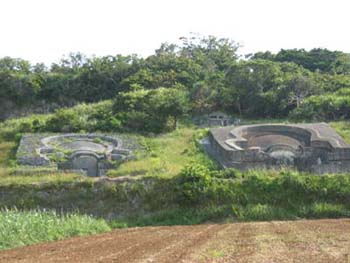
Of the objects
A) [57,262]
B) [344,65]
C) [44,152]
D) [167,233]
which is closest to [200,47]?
[344,65]

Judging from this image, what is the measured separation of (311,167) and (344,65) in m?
28.4

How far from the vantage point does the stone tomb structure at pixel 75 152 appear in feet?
86.6

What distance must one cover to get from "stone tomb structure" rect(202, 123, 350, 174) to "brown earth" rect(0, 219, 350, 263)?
9.88m

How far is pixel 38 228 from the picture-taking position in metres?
14.9

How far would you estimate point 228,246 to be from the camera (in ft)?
39.3

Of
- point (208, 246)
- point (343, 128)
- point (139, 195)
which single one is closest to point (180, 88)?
point (343, 128)

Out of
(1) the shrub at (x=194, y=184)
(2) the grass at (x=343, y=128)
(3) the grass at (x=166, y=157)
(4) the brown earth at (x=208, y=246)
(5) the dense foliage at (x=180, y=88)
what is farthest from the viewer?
(5) the dense foliage at (x=180, y=88)

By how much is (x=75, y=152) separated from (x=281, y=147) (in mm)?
8407

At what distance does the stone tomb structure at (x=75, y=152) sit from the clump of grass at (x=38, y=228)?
872cm

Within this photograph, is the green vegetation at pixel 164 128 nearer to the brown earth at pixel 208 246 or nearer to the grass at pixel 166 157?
the grass at pixel 166 157

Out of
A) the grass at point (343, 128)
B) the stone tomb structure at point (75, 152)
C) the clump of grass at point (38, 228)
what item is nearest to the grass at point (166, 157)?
the stone tomb structure at point (75, 152)

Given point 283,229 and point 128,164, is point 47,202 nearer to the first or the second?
point 128,164

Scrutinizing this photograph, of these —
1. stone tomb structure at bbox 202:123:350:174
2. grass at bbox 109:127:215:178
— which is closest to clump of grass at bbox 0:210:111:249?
grass at bbox 109:127:215:178

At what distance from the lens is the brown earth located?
417 inches
